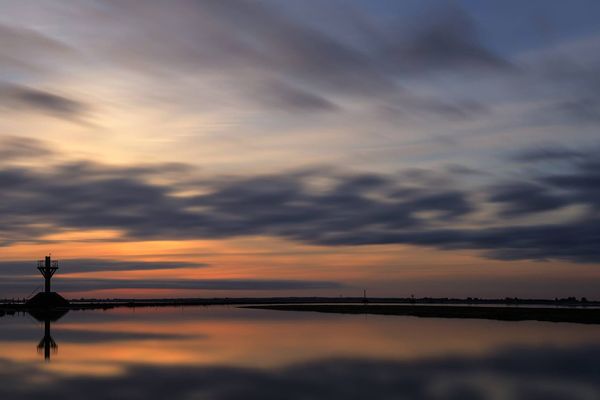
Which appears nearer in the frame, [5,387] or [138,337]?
[5,387]

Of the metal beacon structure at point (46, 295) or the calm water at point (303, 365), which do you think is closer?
the calm water at point (303, 365)

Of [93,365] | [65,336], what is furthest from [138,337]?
[93,365]

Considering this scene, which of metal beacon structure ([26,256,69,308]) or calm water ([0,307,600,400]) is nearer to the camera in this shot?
calm water ([0,307,600,400])

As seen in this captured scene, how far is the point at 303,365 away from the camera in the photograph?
38.7 metres

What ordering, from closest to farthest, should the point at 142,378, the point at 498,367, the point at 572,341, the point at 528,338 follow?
the point at 142,378 → the point at 498,367 → the point at 572,341 → the point at 528,338

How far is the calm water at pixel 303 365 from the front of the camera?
29.4 m

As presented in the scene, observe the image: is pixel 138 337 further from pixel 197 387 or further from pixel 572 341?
pixel 572 341

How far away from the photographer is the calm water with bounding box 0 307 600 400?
29.4 m

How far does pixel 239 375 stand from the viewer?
34.8m

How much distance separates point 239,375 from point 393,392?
367 inches

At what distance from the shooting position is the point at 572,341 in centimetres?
5234

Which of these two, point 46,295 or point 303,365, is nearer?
point 303,365

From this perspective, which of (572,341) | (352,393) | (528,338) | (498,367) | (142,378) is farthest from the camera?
(528,338)

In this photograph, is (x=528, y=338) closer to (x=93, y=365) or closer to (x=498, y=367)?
(x=498, y=367)
